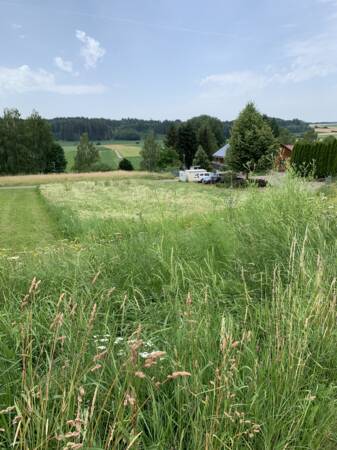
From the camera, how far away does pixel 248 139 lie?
1254 inches

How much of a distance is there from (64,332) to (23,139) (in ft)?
182

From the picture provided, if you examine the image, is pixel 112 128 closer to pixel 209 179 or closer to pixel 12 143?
pixel 12 143

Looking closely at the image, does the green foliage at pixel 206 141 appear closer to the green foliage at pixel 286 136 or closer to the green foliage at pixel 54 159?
the green foliage at pixel 286 136

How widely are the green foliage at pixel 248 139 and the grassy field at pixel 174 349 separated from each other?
29076 millimetres

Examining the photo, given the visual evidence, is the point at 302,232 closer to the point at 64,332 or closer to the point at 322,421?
the point at 322,421

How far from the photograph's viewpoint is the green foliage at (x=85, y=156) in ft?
200

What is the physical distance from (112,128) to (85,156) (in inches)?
1965

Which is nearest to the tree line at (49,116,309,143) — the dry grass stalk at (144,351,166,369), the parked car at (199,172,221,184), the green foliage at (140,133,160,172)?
the green foliage at (140,133,160,172)

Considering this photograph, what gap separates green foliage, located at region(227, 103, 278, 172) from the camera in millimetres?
31891

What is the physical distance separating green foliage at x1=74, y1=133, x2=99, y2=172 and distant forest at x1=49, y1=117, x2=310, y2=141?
1134 inches

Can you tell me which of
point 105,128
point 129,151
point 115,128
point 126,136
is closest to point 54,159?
point 129,151

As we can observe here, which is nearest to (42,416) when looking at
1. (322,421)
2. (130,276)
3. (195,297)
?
(322,421)

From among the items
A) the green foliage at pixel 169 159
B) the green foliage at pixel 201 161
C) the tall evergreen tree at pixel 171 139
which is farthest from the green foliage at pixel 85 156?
the green foliage at pixel 201 161

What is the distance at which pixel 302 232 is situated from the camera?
376cm
